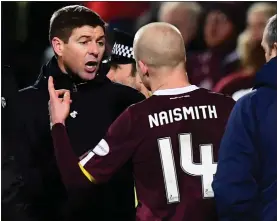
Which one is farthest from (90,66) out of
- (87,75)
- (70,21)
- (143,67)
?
(143,67)

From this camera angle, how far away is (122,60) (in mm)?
1575

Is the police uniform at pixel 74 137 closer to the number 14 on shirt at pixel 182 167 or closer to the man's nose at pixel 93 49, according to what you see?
the man's nose at pixel 93 49

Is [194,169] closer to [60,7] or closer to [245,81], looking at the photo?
[245,81]

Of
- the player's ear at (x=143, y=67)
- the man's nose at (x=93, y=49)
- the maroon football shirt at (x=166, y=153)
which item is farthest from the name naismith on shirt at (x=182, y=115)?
the man's nose at (x=93, y=49)

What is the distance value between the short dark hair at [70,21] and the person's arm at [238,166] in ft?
1.61

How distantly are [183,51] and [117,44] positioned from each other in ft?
1.04

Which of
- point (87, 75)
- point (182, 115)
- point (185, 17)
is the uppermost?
point (185, 17)

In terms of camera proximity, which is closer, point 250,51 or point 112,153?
point 112,153

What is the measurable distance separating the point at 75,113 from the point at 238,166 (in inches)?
19.5

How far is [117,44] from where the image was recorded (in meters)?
1.57

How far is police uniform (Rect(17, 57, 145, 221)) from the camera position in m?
1.49

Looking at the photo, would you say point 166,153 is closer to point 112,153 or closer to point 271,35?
point 112,153

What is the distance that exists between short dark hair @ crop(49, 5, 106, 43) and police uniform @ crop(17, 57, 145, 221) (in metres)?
0.07

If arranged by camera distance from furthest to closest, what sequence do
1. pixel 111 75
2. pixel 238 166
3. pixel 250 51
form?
1. pixel 250 51
2. pixel 111 75
3. pixel 238 166
